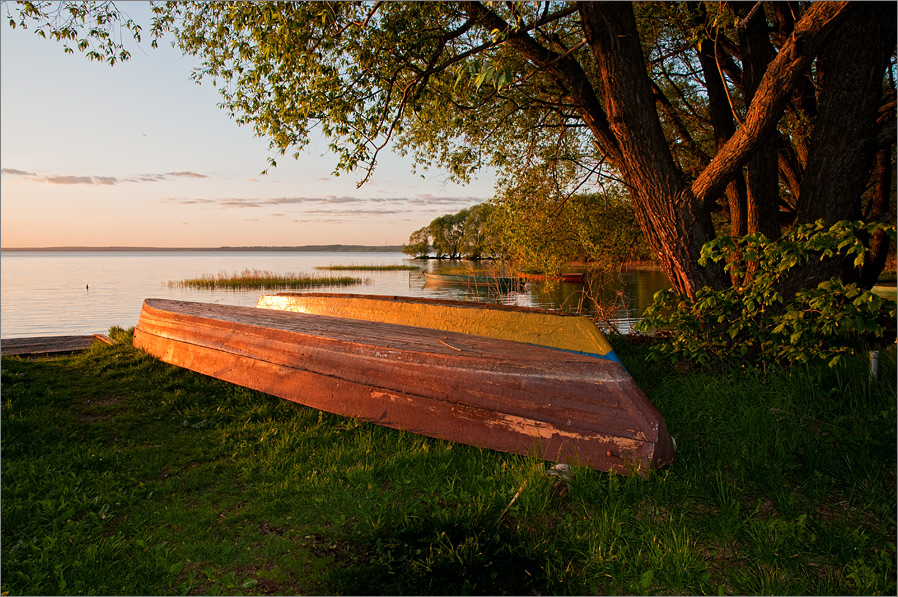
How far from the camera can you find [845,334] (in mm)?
5387

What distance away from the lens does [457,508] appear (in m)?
2.95

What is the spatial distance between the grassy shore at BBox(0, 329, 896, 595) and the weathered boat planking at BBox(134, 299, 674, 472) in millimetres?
172

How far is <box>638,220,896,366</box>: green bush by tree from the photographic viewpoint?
3650 millimetres

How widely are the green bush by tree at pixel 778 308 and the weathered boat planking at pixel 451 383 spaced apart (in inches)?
54.5

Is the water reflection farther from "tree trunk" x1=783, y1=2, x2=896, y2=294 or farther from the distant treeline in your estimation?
"tree trunk" x1=783, y1=2, x2=896, y2=294

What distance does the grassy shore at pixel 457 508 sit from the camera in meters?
2.48

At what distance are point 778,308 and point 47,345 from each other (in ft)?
33.3

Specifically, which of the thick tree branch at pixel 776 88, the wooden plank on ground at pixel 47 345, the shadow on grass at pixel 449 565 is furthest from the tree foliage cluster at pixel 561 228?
the shadow on grass at pixel 449 565

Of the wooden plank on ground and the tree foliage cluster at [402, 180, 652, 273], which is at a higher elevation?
the tree foliage cluster at [402, 180, 652, 273]

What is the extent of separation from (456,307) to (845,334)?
158 inches

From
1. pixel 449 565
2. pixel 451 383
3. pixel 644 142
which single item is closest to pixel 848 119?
pixel 644 142

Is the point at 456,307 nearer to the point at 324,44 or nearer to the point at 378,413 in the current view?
the point at 378,413

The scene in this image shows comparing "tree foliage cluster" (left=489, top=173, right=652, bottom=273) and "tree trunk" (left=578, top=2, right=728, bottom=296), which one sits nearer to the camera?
"tree trunk" (left=578, top=2, right=728, bottom=296)

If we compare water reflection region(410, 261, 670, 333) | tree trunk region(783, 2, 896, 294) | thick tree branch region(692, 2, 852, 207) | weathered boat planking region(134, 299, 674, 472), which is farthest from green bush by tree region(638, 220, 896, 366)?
water reflection region(410, 261, 670, 333)
